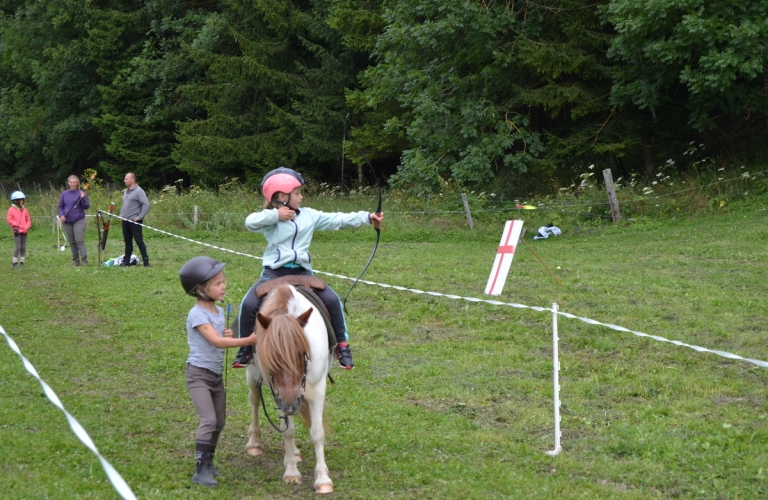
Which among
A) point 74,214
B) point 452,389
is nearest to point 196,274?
point 452,389

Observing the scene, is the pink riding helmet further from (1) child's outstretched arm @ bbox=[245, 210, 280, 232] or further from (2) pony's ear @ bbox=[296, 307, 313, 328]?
(2) pony's ear @ bbox=[296, 307, 313, 328]

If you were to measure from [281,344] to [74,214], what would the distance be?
1298cm

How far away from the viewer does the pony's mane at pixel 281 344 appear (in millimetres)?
5199

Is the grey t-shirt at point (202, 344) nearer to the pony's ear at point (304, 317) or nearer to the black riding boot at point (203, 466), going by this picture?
the black riding boot at point (203, 466)

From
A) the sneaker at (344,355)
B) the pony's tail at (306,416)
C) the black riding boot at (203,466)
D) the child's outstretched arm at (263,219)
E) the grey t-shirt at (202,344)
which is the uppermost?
the child's outstretched arm at (263,219)

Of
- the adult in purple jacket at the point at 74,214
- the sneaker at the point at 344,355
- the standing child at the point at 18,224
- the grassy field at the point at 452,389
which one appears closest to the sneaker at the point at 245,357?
the sneaker at the point at 344,355

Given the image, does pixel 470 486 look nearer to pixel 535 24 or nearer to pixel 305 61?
pixel 535 24

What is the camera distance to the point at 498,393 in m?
7.92

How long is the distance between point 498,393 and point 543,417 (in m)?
0.80

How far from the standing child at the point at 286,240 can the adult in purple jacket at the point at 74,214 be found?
11640 mm

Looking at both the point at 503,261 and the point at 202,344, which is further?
A: the point at 503,261

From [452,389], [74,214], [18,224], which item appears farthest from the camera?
[18,224]

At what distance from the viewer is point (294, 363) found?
523cm

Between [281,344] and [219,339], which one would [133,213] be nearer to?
[219,339]
